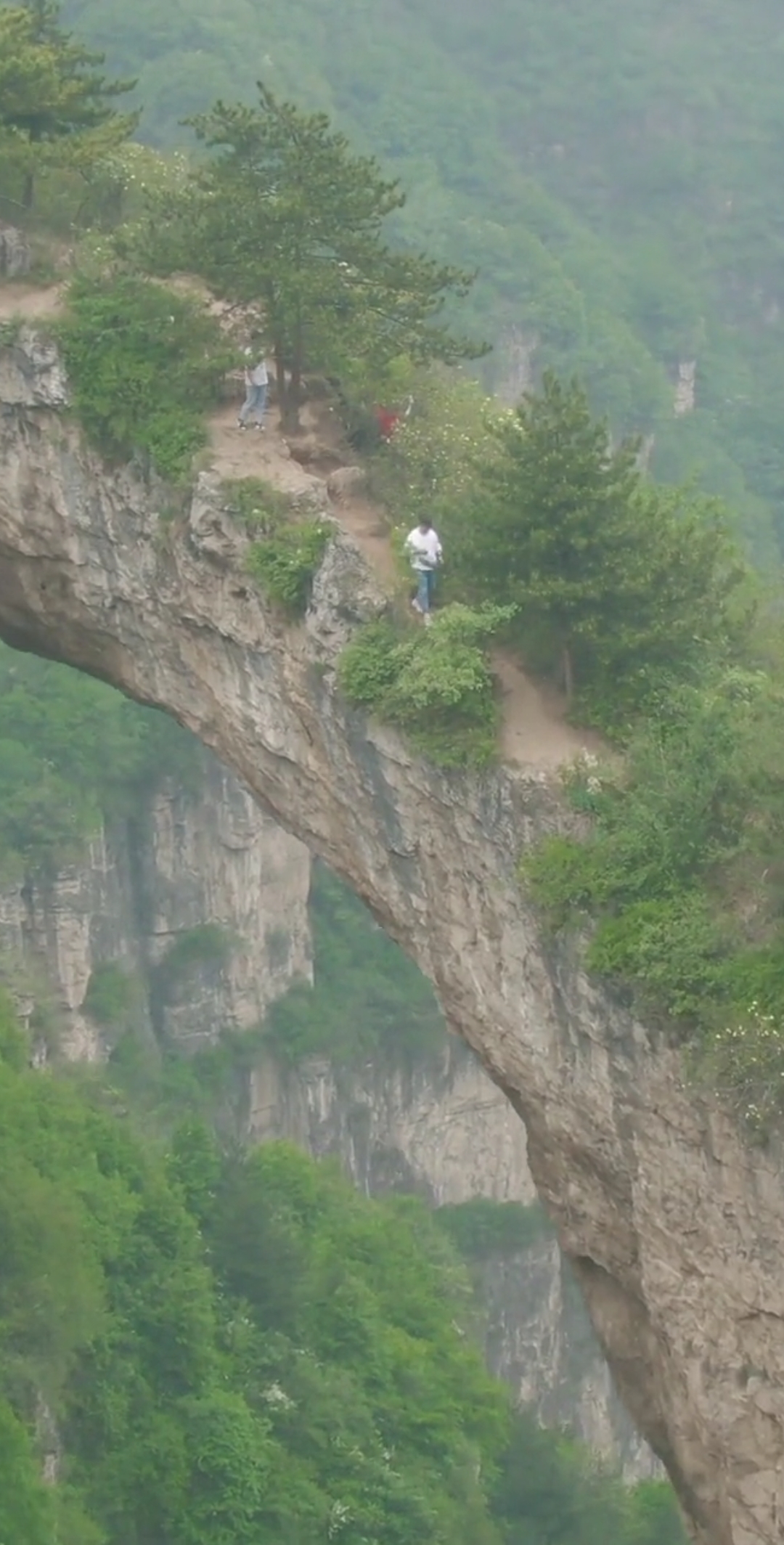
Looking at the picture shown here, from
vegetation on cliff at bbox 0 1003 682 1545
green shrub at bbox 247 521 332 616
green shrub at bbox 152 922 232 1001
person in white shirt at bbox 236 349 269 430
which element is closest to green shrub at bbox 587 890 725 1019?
green shrub at bbox 247 521 332 616

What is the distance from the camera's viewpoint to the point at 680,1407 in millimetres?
14688

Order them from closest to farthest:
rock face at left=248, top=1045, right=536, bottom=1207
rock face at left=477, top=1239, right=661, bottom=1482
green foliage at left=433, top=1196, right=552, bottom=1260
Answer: rock face at left=477, top=1239, right=661, bottom=1482 → green foliage at left=433, top=1196, right=552, bottom=1260 → rock face at left=248, top=1045, right=536, bottom=1207

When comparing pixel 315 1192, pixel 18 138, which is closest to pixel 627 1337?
pixel 18 138

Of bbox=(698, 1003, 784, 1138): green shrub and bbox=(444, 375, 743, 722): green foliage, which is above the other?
bbox=(444, 375, 743, 722): green foliage

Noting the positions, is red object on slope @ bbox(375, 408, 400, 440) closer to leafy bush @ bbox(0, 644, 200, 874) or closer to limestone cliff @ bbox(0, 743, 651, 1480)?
leafy bush @ bbox(0, 644, 200, 874)

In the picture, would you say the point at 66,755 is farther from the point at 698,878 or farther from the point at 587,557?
the point at 698,878

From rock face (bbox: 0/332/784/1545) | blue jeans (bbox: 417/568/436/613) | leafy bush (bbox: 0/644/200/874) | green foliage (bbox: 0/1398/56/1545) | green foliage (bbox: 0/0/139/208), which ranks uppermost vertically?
green foliage (bbox: 0/0/139/208)

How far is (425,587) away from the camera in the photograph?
15.2 m

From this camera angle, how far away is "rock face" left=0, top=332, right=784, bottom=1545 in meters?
Answer: 13.9

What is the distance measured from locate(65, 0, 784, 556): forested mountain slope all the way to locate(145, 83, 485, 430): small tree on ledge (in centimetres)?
3825

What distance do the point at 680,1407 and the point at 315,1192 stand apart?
14603mm

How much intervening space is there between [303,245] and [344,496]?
1.78 m

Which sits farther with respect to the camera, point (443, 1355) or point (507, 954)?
point (443, 1355)

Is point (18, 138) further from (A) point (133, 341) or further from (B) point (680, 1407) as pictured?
(B) point (680, 1407)
